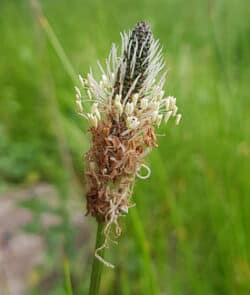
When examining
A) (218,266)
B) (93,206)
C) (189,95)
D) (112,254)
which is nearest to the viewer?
(93,206)

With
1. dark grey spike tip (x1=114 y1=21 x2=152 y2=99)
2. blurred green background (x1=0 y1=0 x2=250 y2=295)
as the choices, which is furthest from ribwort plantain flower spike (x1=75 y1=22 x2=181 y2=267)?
blurred green background (x1=0 y1=0 x2=250 y2=295)

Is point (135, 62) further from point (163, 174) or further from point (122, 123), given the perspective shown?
point (163, 174)

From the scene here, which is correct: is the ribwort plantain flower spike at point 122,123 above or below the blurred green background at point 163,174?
below

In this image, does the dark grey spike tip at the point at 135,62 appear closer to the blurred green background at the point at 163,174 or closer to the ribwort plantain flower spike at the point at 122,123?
the ribwort plantain flower spike at the point at 122,123

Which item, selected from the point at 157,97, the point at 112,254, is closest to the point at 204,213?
the point at 112,254

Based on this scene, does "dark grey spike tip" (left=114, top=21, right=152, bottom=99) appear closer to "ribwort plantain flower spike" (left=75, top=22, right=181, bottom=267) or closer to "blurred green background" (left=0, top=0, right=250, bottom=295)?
"ribwort plantain flower spike" (left=75, top=22, right=181, bottom=267)

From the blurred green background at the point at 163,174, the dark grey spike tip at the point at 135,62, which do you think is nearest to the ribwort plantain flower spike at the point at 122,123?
the dark grey spike tip at the point at 135,62

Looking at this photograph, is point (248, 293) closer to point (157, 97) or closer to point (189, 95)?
point (157, 97)
